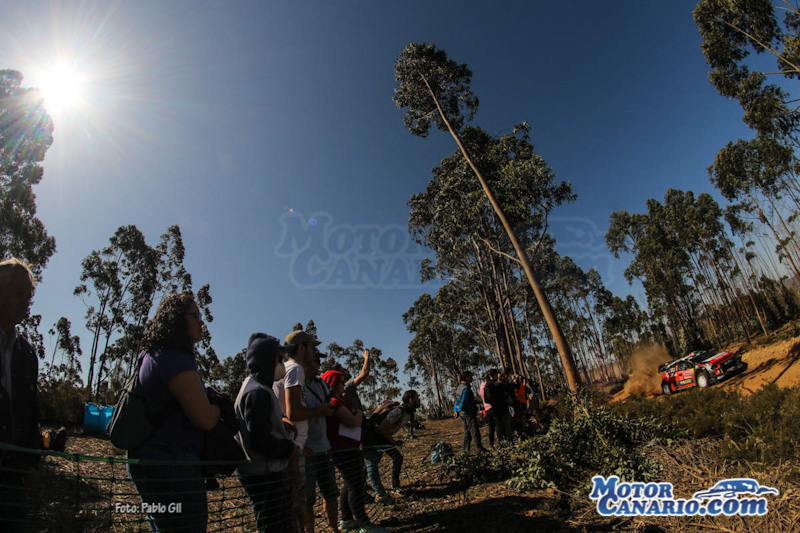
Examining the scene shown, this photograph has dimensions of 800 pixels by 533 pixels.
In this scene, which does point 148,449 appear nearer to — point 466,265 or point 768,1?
point 466,265

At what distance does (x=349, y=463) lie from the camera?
11.3 feet

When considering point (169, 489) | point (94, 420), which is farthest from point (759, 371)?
point (94, 420)

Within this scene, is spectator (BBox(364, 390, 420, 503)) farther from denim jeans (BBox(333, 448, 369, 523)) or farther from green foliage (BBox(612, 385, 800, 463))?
green foliage (BBox(612, 385, 800, 463))

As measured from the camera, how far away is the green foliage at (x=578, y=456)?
3996mm

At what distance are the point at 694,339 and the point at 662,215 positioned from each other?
998 centimetres

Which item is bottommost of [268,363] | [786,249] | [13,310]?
[268,363]

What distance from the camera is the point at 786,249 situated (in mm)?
23734

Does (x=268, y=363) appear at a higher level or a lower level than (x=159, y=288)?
lower

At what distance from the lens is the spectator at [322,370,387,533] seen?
337 cm

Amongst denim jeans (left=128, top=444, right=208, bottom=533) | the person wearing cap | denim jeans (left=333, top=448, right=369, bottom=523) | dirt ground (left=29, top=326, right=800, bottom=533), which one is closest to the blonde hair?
dirt ground (left=29, top=326, right=800, bottom=533)

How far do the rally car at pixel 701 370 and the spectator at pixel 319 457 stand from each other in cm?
1609

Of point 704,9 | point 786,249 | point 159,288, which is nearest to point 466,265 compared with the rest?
point 704,9

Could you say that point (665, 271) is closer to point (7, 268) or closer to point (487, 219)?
point (487, 219)

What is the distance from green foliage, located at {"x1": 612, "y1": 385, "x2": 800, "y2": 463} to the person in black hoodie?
154 inches
